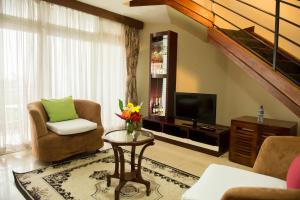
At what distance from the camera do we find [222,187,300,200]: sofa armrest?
3.70ft

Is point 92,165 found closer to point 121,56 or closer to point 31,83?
point 31,83

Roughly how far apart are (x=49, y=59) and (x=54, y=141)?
1.55m

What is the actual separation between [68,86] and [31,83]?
25.0 inches

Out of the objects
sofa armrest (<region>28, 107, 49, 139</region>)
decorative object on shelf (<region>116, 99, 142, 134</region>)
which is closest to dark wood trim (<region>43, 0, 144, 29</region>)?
sofa armrest (<region>28, 107, 49, 139</region>)

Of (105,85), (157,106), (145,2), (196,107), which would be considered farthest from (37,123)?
(145,2)

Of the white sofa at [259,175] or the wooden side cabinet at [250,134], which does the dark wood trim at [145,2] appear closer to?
the wooden side cabinet at [250,134]

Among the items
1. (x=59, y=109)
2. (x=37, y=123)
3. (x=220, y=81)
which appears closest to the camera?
(x=37, y=123)

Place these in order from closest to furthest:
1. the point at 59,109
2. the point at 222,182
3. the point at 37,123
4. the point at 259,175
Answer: the point at 222,182, the point at 259,175, the point at 37,123, the point at 59,109

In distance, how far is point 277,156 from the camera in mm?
1856

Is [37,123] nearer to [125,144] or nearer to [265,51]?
[125,144]

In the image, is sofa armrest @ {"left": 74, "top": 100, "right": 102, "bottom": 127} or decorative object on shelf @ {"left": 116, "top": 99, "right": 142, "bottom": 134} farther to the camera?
sofa armrest @ {"left": 74, "top": 100, "right": 102, "bottom": 127}

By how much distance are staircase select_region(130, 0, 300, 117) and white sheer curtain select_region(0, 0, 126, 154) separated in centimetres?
111

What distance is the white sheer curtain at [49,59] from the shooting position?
134 inches

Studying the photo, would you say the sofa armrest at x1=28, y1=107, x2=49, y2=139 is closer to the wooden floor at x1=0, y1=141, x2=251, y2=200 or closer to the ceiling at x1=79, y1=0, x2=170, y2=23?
the wooden floor at x1=0, y1=141, x2=251, y2=200
